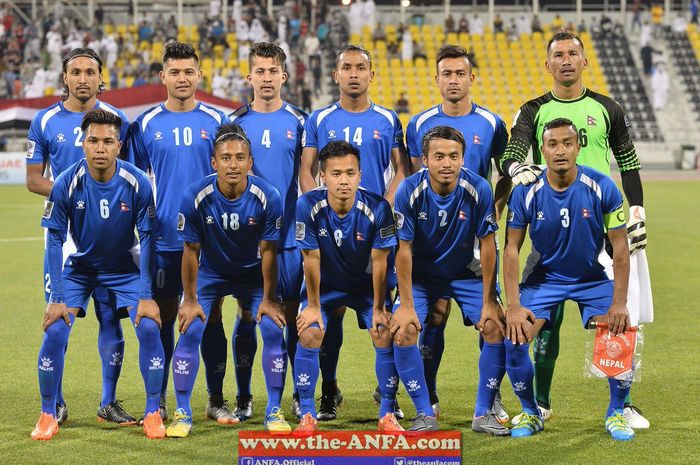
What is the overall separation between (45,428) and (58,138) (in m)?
1.74

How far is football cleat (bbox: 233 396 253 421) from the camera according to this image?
6461 mm

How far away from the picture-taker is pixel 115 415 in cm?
634

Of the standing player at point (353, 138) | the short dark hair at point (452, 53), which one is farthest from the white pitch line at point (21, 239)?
the short dark hair at point (452, 53)

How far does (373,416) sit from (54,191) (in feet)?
7.38

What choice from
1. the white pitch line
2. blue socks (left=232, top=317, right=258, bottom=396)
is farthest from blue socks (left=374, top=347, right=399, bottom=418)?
the white pitch line

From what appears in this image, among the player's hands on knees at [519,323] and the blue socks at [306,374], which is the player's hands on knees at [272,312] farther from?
the player's hands on knees at [519,323]

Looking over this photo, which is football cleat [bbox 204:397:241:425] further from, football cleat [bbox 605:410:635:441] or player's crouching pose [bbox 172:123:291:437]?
football cleat [bbox 605:410:635:441]

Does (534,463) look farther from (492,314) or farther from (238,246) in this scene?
(238,246)

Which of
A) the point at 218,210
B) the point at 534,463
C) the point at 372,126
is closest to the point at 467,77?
the point at 372,126

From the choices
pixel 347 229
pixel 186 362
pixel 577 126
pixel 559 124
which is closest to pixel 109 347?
pixel 186 362

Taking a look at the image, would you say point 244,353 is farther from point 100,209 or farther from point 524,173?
point 524,173

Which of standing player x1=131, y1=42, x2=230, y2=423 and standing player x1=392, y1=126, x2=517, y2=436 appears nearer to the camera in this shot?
standing player x1=392, y1=126, x2=517, y2=436

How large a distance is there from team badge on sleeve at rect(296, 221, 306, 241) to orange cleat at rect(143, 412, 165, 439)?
126cm

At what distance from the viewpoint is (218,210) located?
612 centimetres
